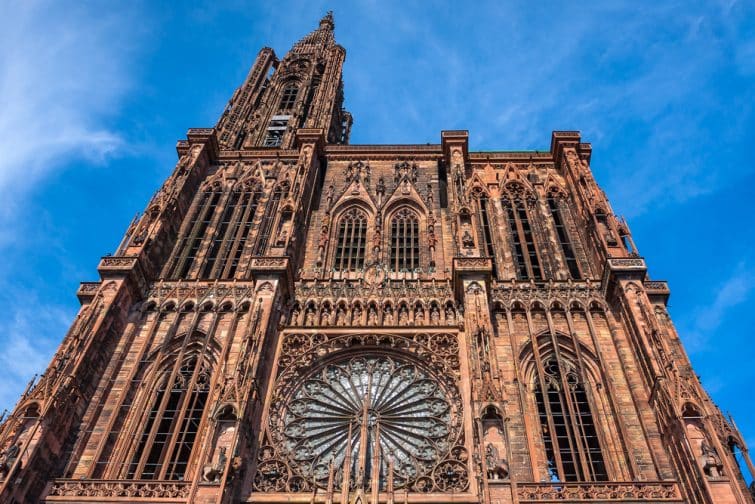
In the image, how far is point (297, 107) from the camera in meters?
38.9

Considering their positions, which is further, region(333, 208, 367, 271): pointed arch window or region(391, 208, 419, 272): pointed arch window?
region(333, 208, 367, 271): pointed arch window

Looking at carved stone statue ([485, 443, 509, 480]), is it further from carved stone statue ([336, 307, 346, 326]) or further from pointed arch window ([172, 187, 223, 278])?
pointed arch window ([172, 187, 223, 278])

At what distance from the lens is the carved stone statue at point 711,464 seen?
16469mm

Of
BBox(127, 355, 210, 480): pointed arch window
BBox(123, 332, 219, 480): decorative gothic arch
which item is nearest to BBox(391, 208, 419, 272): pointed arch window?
BBox(123, 332, 219, 480): decorative gothic arch

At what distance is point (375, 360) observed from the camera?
2227 centimetres

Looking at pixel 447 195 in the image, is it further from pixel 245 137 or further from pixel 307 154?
pixel 245 137

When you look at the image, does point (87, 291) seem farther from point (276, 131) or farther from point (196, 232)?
point (276, 131)

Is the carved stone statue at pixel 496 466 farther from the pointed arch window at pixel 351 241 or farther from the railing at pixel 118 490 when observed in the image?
the pointed arch window at pixel 351 241

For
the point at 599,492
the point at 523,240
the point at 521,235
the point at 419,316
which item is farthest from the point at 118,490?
the point at 521,235

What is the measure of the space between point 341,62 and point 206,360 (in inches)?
1103

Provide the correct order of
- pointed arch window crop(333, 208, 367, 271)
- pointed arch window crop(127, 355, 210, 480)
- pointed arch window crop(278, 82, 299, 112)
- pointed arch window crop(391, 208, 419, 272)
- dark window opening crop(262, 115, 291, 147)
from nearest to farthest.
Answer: pointed arch window crop(127, 355, 210, 480)
pointed arch window crop(391, 208, 419, 272)
pointed arch window crop(333, 208, 367, 271)
dark window opening crop(262, 115, 291, 147)
pointed arch window crop(278, 82, 299, 112)

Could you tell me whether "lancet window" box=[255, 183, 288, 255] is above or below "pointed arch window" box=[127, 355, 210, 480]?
above

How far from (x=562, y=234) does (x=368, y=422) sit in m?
12.8

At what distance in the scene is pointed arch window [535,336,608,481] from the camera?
19016mm
